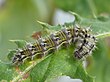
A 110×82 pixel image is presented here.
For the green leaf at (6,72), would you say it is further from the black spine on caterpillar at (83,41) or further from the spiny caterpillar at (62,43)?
the black spine on caterpillar at (83,41)

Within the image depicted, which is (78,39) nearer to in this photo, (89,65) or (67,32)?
(67,32)

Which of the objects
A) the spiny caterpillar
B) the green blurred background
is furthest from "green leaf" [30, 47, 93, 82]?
the green blurred background

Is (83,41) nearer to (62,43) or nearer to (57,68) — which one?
(62,43)

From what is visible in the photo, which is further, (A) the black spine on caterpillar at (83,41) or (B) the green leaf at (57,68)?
(A) the black spine on caterpillar at (83,41)

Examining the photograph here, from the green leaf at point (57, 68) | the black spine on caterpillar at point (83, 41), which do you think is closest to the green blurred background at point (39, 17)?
the black spine on caterpillar at point (83, 41)

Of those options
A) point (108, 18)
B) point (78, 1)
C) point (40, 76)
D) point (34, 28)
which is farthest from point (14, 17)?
point (40, 76)

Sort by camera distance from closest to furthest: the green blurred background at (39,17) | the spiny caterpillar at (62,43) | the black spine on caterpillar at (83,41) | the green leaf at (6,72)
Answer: the green leaf at (6,72)
the spiny caterpillar at (62,43)
the black spine on caterpillar at (83,41)
the green blurred background at (39,17)

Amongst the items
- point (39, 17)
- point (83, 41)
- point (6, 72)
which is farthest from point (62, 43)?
point (39, 17)

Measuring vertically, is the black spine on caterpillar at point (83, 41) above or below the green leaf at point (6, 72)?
above
